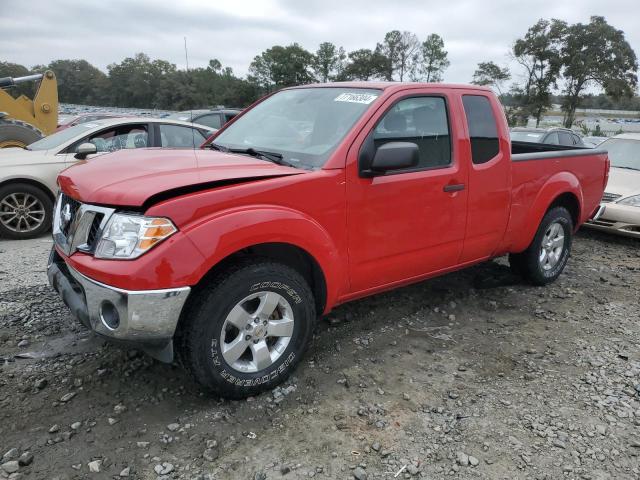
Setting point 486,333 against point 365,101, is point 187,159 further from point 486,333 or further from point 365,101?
point 486,333

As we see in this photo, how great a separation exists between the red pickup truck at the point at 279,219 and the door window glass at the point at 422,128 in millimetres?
12

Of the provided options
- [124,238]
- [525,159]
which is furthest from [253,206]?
[525,159]

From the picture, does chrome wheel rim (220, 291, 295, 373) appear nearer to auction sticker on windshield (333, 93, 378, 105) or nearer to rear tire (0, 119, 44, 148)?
auction sticker on windshield (333, 93, 378, 105)

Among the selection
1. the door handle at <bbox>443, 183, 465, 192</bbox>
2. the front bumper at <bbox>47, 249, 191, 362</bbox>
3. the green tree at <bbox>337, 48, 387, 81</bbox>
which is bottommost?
the front bumper at <bbox>47, 249, 191, 362</bbox>

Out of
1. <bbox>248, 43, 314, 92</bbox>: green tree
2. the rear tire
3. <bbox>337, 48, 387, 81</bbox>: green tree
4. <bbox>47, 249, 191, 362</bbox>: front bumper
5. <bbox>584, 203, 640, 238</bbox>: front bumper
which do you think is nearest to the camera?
<bbox>47, 249, 191, 362</bbox>: front bumper

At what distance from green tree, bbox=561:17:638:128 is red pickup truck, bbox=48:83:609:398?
39472 mm

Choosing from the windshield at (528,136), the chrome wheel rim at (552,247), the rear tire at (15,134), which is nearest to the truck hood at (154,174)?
the chrome wheel rim at (552,247)

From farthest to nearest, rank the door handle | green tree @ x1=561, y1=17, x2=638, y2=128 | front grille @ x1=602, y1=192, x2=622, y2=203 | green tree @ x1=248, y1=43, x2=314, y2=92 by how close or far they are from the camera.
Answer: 1. green tree @ x1=248, y1=43, x2=314, y2=92
2. green tree @ x1=561, y1=17, x2=638, y2=128
3. front grille @ x1=602, y1=192, x2=622, y2=203
4. the door handle

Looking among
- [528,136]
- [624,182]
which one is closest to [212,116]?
[528,136]

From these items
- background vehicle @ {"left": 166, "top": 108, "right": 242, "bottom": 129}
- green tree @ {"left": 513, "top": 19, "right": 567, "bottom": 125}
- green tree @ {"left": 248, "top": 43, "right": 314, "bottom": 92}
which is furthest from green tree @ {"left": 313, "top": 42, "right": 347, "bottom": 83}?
background vehicle @ {"left": 166, "top": 108, "right": 242, "bottom": 129}

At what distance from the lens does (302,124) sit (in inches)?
137

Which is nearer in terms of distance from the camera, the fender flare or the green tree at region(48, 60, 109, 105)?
the fender flare

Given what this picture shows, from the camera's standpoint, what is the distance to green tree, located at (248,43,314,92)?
61.9 m

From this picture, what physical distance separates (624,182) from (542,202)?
12.9ft
